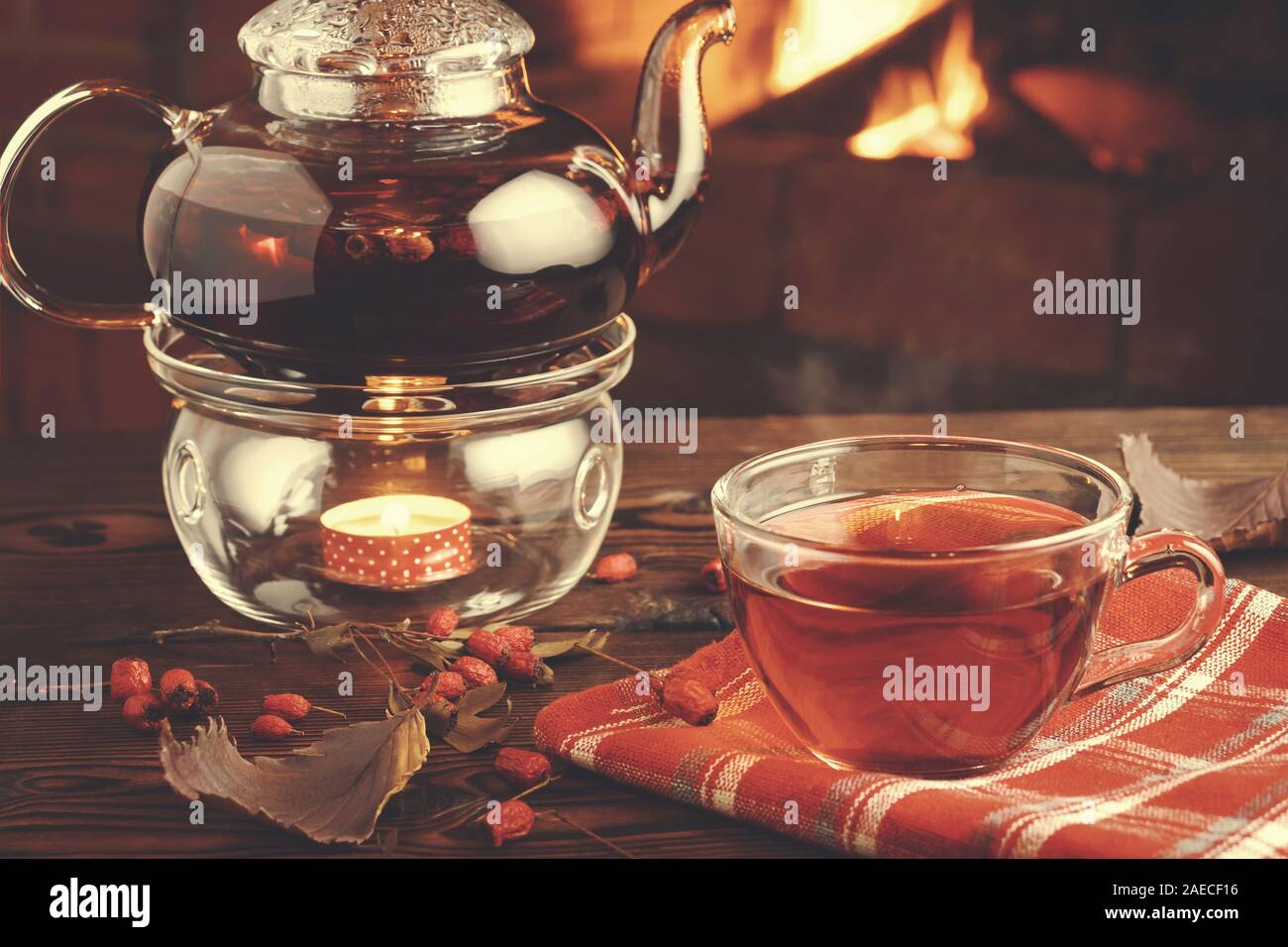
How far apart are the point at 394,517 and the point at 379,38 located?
28 cm

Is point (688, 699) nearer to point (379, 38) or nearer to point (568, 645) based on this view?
point (568, 645)

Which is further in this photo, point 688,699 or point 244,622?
point 244,622

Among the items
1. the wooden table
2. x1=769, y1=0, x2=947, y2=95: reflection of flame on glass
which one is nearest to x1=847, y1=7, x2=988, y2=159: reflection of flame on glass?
x1=769, y1=0, x2=947, y2=95: reflection of flame on glass

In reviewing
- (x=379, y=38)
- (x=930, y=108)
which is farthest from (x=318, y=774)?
(x=930, y=108)

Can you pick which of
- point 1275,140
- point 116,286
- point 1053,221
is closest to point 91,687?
point 116,286

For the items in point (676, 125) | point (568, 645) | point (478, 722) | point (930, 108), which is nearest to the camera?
point (478, 722)

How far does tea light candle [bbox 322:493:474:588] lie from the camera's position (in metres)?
0.94

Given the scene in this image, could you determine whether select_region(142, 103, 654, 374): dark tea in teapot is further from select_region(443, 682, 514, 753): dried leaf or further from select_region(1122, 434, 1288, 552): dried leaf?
select_region(1122, 434, 1288, 552): dried leaf

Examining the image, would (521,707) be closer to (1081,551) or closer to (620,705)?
(620,705)

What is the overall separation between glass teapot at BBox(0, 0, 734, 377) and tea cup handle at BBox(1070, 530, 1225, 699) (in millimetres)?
345

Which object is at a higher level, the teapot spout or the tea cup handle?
the teapot spout

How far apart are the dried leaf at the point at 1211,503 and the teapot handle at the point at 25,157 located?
0.65m

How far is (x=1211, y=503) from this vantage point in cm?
106

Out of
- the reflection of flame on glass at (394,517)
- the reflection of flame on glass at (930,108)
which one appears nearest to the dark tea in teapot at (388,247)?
the reflection of flame on glass at (394,517)
